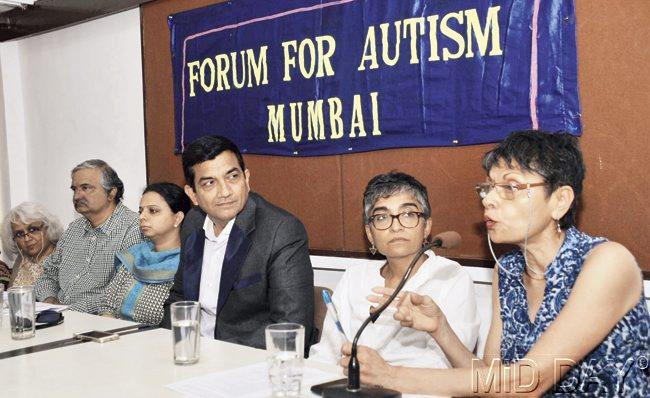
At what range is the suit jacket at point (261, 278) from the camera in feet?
8.71

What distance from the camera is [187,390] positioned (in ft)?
5.58

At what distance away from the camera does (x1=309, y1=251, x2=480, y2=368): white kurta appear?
2.32 meters

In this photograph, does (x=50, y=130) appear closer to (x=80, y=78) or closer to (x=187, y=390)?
(x=80, y=78)

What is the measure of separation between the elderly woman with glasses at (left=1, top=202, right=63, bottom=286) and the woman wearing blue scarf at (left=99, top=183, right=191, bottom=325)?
39.2 inches

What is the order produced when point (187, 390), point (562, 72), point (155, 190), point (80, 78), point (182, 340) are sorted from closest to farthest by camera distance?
point (187, 390) < point (182, 340) < point (562, 72) < point (155, 190) < point (80, 78)

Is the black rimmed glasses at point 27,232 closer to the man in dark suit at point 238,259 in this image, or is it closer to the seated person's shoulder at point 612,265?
the man in dark suit at point 238,259

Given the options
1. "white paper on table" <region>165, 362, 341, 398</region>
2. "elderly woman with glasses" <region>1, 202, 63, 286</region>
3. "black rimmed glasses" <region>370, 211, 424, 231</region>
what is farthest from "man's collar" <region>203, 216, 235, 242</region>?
"elderly woman with glasses" <region>1, 202, 63, 286</region>

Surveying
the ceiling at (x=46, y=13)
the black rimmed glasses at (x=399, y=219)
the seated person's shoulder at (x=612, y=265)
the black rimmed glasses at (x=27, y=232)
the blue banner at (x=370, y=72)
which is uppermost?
the ceiling at (x=46, y=13)

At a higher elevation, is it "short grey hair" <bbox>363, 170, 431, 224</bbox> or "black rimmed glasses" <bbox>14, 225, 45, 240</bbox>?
"short grey hair" <bbox>363, 170, 431, 224</bbox>

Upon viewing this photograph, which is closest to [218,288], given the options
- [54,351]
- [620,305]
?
[54,351]

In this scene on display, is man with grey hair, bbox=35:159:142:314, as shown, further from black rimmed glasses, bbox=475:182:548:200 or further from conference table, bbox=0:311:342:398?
black rimmed glasses, bbox=475:182:548:200

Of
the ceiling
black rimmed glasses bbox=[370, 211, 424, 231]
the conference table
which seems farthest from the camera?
the ceiling

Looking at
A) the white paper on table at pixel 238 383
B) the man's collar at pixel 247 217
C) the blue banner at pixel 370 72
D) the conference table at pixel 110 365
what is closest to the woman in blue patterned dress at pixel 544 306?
the white paper on table at pixel 238 383

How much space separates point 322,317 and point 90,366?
104 cm
